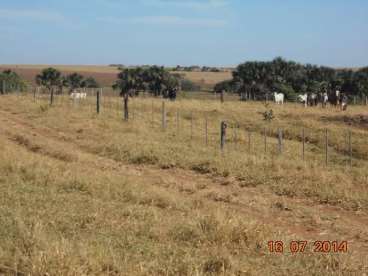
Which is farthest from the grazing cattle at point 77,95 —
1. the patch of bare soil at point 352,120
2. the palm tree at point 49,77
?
the palm tree at point 49,77

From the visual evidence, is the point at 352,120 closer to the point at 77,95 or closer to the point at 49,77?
the point at 77,95

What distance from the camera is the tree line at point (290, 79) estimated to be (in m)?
60.1

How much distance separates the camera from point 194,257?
22.1 feet

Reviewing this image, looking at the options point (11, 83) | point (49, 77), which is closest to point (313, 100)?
point (11, 83)

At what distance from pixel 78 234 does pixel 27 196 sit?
8.35 feet

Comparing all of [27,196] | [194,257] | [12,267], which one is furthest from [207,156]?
[12,267]

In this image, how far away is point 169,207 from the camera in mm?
10039

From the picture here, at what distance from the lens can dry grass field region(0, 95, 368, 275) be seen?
6.43 metres
